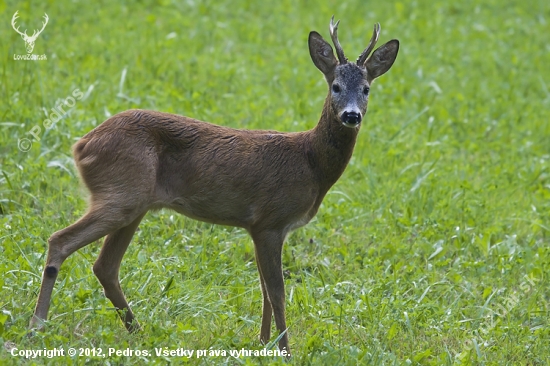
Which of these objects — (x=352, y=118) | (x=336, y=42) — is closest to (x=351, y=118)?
(x=352, y=118)

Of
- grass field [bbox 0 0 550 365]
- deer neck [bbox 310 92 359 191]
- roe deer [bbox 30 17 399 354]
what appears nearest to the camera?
roe deer [bbox 30 17 399 354]

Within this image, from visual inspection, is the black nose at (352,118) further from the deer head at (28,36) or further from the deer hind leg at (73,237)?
the deer head at (28,36)

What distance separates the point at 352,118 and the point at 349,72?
43 centimetres

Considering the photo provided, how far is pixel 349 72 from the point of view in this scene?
5.50 metres

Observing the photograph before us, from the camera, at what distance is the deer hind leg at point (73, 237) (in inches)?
193

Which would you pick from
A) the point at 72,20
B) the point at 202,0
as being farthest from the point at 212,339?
the point at 202,0

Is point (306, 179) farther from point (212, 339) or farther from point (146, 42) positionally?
point (146, 42)

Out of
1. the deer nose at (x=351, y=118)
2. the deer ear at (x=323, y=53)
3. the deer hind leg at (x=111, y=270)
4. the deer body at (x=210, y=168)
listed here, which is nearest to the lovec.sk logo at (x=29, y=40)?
the deer body at (x=210, y=168)

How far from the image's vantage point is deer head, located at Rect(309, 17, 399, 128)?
17.6 ft

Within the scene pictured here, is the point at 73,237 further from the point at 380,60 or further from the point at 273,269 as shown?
the point at 380,60

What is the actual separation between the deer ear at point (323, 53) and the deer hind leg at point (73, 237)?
5.26ft

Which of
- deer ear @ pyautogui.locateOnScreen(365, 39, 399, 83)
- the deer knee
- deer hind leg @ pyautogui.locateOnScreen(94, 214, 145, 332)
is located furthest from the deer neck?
the deer knee

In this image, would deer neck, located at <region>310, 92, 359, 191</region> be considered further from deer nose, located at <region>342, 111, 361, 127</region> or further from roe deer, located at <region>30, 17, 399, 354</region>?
deer nose, located at <region>342, 111, 361, 127</region>

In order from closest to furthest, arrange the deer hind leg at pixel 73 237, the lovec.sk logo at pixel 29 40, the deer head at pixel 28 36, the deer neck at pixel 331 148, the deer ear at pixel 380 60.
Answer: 1. the deer hind leg at pixel 73 237
2. the deer neck at pixel 331 148
3. the deer ear at pixel 380 60
4. the lovec.sk logo at pixel 29 40
5. the deer head at pixel 28 36
